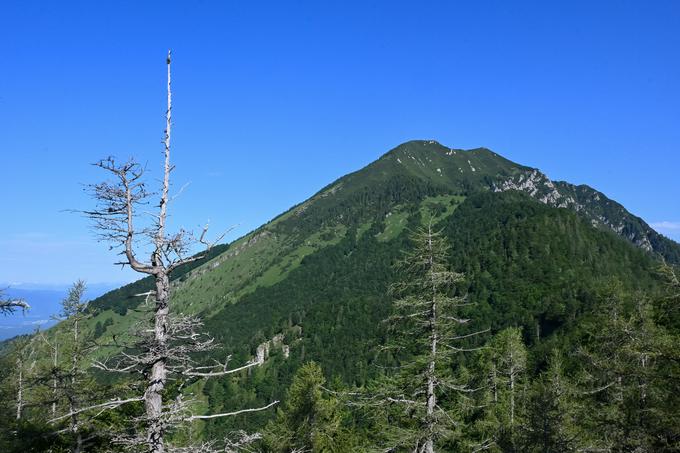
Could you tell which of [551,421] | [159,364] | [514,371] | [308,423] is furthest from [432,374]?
[514,371]

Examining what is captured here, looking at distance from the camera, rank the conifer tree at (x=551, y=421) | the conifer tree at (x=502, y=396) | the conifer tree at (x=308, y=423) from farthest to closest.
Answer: the conifer tree at (x=502, y=396), the conifer tree at (x=308, y=423), the conifer tree at (x=551, y=421)

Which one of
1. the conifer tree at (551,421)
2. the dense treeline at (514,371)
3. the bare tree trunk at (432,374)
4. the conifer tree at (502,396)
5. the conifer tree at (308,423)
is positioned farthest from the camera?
the conifer tree at (502,396)

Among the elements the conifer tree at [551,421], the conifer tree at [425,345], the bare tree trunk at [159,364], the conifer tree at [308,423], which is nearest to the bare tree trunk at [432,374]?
the conifer tree at [425,345]

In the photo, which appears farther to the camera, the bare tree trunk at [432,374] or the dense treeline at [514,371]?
the dense treeline at [514,371]

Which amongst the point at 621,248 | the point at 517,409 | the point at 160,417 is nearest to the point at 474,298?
the point at 621,248

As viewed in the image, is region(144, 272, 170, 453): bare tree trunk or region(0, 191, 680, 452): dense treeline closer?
region(144, 272, 170, 453): bare tree trunk

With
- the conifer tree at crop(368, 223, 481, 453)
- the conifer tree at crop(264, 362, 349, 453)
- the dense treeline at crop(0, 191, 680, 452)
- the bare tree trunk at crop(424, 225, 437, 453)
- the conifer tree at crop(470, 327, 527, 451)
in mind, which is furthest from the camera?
the conifer tree at crop(470, 327, 527, 451)

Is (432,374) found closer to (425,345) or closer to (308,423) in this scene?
(425,345)

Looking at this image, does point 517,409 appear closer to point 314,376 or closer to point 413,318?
point 314,376

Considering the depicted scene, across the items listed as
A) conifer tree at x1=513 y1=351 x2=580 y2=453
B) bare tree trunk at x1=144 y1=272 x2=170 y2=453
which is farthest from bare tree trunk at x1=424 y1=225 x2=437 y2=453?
bare tree trunk at x1=144 y1=272 x2=170 y2=453

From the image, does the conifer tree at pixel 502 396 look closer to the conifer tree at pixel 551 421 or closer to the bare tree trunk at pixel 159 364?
the conifer tree at pixel 551 421

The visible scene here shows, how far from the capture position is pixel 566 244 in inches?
7072

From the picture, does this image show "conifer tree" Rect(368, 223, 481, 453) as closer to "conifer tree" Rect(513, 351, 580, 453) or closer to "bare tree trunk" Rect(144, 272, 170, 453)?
"conifer tree" Rect(513, 351, 580, 453)

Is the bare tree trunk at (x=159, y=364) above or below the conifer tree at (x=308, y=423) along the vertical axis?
above
